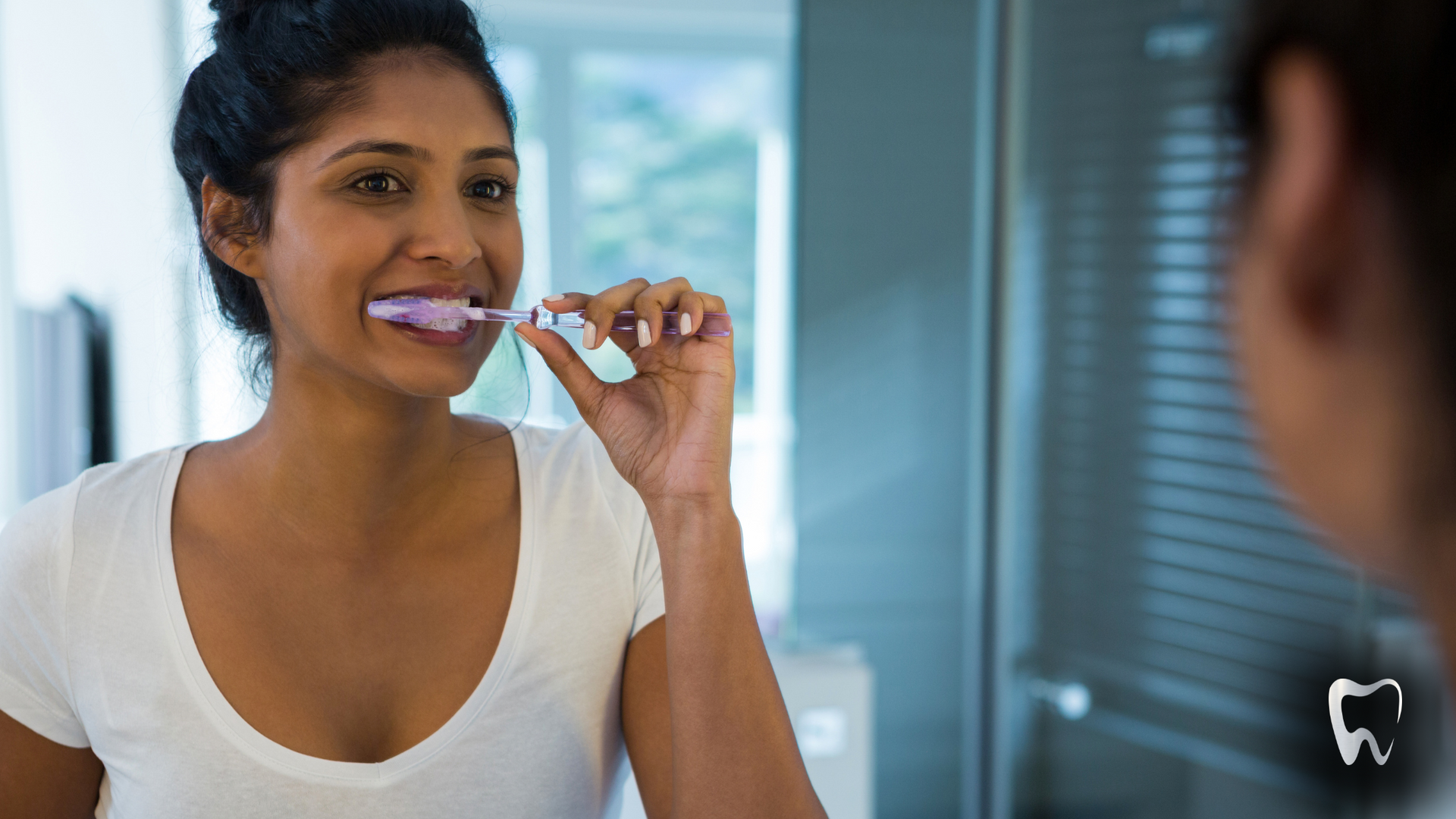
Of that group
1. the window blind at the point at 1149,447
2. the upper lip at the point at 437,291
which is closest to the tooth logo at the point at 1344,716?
the window blind at the point at 1149,447

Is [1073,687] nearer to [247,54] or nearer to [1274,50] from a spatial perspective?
[247,54]

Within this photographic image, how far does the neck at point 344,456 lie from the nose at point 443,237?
0.52 feet

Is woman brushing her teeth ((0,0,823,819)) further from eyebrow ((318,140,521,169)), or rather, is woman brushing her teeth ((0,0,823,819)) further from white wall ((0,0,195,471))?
white wall ((0,0,195,471))

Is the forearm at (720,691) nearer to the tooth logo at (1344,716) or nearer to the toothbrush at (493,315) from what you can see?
the toothbrush at (493,315)

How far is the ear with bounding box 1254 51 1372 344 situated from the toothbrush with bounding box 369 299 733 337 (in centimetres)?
63

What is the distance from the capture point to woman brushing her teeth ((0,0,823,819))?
0.93 meters

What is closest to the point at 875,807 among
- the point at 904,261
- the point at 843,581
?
the point at 843,581

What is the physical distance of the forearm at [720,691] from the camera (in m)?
0.90

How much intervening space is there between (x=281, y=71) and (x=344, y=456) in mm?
357

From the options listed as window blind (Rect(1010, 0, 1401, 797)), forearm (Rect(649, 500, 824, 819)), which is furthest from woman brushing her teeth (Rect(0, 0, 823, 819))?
window blind (Rect(1010, 0, 1401, 797))

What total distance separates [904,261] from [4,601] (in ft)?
4.50

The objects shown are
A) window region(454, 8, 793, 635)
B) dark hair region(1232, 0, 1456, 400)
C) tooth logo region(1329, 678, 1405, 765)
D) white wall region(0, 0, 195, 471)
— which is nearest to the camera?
dark hair region(1232, 0, 1456, 400)

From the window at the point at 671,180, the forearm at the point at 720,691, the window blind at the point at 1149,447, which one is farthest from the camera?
the window at the point at 671,180

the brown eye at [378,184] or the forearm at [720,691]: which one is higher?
the brown eye at [378,184]
